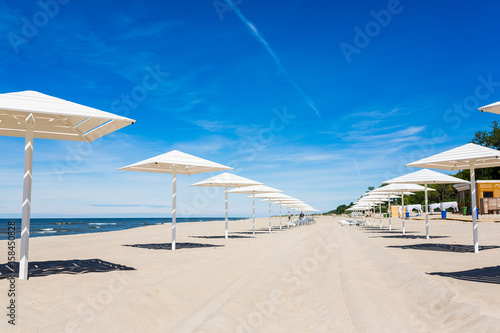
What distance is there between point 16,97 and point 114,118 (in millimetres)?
1366

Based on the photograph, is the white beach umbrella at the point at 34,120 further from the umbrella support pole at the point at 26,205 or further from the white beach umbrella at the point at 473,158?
the white beach umbrella at the point at 473,158

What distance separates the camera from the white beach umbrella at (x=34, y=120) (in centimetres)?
493

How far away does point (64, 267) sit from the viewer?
647 centimetres

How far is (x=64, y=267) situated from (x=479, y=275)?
7.14 m

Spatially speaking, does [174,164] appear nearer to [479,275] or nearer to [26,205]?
[26,205]

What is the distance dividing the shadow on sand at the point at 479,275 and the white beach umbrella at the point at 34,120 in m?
5.75

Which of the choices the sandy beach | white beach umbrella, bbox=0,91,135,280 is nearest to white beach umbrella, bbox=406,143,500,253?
the sandy beach

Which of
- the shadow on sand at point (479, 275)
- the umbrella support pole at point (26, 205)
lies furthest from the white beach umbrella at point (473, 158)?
the umbrella support pole at point (26, 205)

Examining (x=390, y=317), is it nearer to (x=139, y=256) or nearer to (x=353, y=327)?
(x=353, y=327)

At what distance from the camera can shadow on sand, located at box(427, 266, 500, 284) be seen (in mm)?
5363

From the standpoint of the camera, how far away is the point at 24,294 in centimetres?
432

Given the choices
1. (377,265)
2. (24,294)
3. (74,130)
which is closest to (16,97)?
(74,130)

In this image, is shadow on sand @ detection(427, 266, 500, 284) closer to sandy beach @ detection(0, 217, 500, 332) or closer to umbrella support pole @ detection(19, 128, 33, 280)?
sandy beach @ detection(0, 217, 500, 332)

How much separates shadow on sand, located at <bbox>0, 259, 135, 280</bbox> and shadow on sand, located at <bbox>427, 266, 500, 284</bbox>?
5.53 meters
